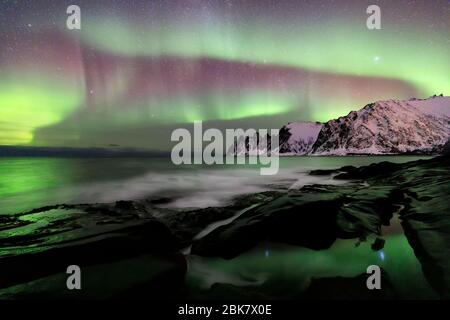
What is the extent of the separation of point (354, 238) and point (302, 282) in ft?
7.99

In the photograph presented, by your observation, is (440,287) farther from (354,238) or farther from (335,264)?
(354,238)

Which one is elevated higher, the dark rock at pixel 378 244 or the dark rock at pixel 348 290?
the dark rock at pixel 378 244

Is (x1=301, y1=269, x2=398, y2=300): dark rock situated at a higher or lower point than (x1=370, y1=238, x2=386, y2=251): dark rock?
lower

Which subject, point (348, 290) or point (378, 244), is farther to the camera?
point (378, 244)

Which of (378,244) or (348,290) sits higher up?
(378,244)

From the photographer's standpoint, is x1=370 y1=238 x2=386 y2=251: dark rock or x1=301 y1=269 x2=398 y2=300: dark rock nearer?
x1=301 y1=269 x2=398 y2=300: dark rock

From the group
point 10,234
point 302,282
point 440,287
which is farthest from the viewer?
point 10,234

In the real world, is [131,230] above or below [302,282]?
above

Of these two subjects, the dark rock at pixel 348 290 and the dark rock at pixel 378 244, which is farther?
the dark rock at pixel 378 244
